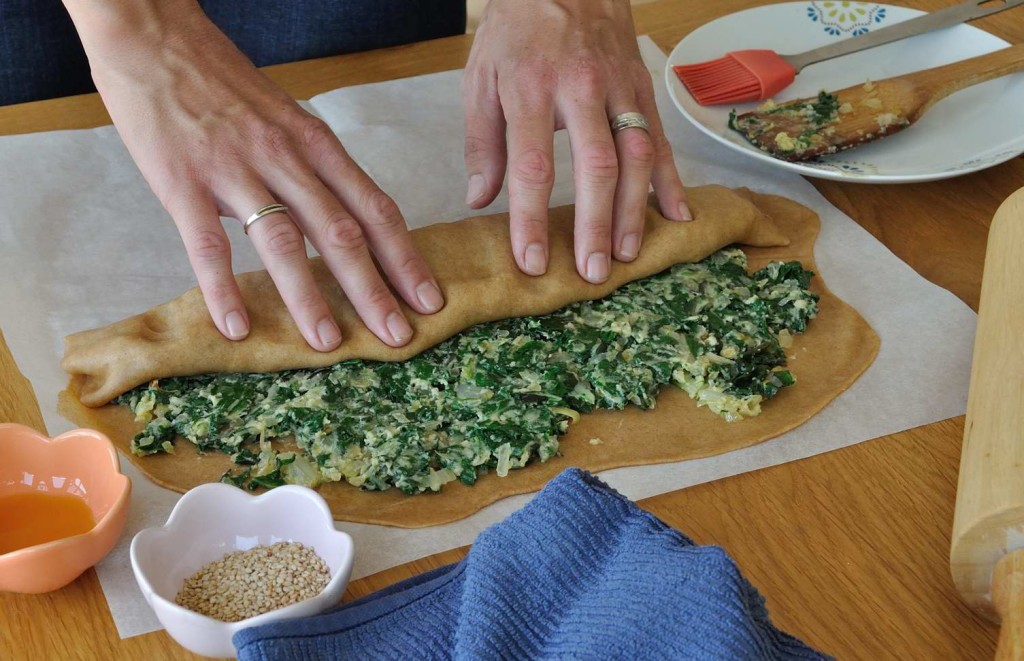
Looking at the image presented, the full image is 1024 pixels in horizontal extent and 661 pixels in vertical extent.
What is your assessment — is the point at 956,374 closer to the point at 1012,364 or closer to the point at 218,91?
the point at 1012,364

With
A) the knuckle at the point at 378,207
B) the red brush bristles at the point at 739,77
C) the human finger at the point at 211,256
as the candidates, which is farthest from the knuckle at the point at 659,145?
the human finger at the point at 211,256

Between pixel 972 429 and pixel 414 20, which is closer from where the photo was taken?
pixel 972 429

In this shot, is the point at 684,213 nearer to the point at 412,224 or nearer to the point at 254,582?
the point at 412,224

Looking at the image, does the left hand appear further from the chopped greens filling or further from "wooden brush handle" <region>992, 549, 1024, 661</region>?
"wooden brush handle" <region>992, 549, 1024, 661</region>

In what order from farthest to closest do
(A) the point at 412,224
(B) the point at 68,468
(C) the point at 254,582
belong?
1. (A) the point at 412,224
2. (B) the point at 68,468
3. (C) the point at 254,582

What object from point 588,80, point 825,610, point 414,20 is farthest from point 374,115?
point 825,610

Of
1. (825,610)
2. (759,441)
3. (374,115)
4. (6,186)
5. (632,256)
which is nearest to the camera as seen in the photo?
Result: (825,610)

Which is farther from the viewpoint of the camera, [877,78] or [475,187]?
[877,78]

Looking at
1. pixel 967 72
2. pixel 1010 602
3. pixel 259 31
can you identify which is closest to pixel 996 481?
pixel 1010 602
